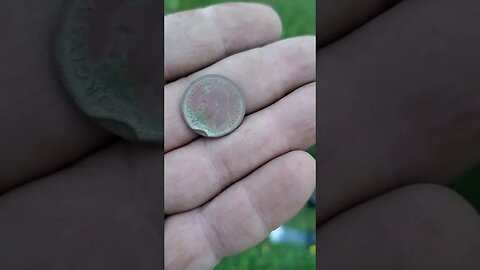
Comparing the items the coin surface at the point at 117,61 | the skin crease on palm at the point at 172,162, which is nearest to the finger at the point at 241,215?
the skin crease on palm at the point at 172,162

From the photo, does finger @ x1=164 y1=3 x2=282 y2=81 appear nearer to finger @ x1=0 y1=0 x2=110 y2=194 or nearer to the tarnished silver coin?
the tarnished silver coin

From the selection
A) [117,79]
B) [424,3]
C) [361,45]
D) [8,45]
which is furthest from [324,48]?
[8,45]

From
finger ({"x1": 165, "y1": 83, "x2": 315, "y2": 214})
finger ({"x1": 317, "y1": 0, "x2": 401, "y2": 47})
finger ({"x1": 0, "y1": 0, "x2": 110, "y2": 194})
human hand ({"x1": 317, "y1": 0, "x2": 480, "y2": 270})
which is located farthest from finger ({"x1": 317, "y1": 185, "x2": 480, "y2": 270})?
finger ({"x1": 0, "y1": 0, "x2": 110, "y2": 194})

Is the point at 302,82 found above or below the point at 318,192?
above

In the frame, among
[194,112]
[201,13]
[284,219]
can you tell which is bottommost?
[284,219]

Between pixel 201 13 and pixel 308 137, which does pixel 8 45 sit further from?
pixel 308 137
